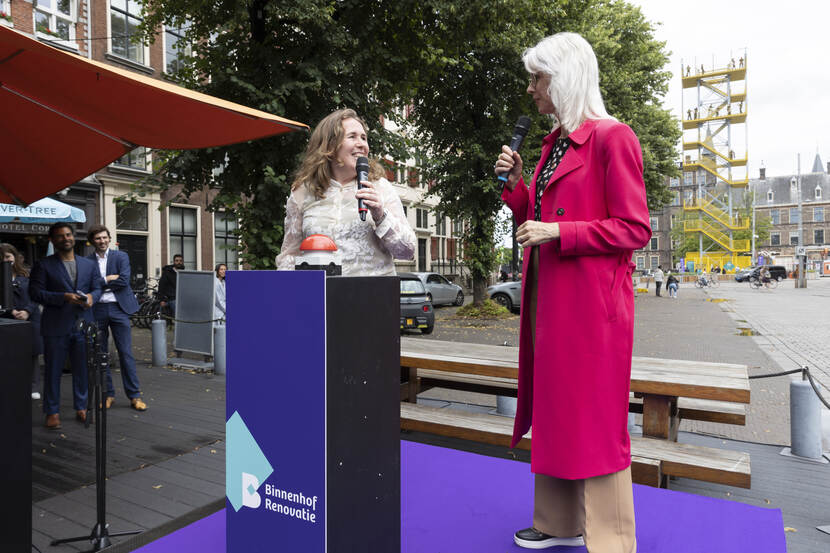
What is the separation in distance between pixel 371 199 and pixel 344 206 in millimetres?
339

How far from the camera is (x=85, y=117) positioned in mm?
3451

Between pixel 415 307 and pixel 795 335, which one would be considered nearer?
pixel 795 335

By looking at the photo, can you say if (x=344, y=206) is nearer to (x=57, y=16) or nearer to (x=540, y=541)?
(x=540, y=541)

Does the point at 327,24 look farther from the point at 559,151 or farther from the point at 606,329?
the point at 606,329

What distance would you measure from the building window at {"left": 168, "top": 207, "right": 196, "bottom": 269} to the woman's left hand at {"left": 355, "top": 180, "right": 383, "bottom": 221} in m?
21.0

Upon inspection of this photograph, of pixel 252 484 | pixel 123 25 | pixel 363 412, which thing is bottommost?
pixel 252 484

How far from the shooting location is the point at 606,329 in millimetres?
2010

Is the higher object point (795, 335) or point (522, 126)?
point (522, 126)

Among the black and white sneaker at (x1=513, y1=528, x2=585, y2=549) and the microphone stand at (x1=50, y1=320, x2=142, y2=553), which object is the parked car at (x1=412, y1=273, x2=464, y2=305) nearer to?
the microphone stand at (x1=50, y1=320, x2=142, y2=553)

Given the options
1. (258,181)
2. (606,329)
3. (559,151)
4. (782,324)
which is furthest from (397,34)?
(782,324)

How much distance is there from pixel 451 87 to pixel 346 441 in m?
15.8

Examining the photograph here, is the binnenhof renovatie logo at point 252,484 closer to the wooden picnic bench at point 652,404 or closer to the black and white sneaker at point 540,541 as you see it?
the black and white sneaker at point 540,541

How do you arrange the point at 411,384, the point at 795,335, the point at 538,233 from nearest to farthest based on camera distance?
the point at 538,233, the point at 411,384, the point at 795,335

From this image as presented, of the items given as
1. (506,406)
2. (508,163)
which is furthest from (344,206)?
(506,406)
